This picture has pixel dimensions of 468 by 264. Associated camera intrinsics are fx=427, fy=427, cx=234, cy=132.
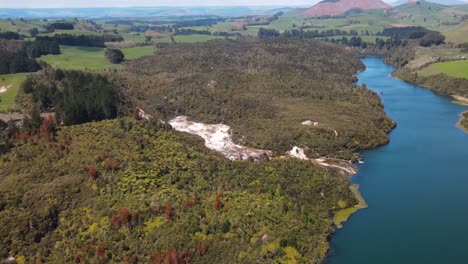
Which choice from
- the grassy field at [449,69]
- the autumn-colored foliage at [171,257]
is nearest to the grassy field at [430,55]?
the grassy field at [449,69]

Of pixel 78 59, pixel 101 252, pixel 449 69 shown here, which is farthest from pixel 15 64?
pixel 449 69

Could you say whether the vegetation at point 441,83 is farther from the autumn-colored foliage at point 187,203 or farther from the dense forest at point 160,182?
the autumn-colored foliage at point 187,203

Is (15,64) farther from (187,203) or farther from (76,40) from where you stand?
(187,203)

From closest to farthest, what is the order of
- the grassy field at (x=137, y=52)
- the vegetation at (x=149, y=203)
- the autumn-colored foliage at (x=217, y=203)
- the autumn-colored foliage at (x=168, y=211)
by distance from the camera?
the vegetation at (x=149, y=203)
the autumn-colored foliage at (x=168, y=211)
the autumn-colored foliage at (x=217, y=203)
the grassy field at (x=137, y=52)

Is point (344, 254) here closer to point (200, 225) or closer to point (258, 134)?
point (200, 225)

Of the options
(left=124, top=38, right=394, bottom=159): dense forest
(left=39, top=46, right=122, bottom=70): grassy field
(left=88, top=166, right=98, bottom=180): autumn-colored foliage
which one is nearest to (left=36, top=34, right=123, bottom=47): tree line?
(left=39, top=46, right=122, bottom=70): grassy field

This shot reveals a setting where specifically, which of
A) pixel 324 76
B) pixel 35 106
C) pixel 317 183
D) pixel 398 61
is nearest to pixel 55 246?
pixel 317 183
